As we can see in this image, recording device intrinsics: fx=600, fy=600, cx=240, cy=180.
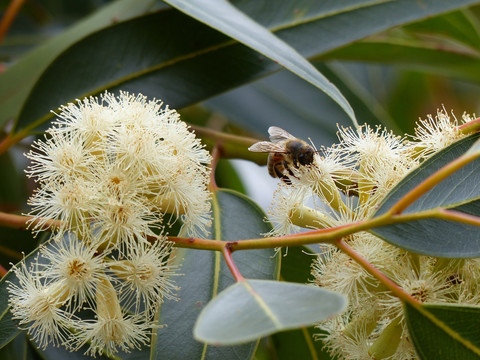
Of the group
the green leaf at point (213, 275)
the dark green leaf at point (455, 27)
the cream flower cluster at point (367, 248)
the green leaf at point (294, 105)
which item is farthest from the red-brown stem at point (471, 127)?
the dark green leaf at point (455, 27)

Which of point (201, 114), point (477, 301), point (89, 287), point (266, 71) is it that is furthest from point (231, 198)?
point (201, 114)

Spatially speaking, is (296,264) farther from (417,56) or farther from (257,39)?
(417,56)

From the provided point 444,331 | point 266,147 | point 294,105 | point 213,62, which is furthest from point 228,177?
point 444,331

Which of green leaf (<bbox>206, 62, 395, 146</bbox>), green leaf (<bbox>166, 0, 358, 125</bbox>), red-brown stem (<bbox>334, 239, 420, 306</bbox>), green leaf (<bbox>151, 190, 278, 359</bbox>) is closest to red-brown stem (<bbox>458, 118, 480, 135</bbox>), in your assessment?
green leaf (<bbox>166, 0, 358, 125</bbox>)

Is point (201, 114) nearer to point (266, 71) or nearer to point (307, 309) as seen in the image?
point (266, 71)

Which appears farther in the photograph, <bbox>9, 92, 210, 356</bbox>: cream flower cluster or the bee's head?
the bee's head

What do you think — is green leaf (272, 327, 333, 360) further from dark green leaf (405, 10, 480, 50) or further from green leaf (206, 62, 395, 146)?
dark green leaf (405, 10, 480, 50)
